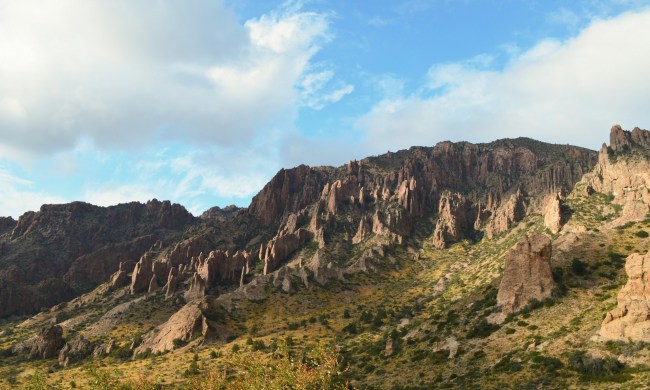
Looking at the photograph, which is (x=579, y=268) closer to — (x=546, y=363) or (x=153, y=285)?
(x=546, y=363)

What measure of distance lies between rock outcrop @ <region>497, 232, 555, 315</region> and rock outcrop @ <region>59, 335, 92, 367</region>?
377ft

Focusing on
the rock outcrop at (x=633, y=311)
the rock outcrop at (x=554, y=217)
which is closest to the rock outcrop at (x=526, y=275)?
the rock outcrop at (x=633, y=311)

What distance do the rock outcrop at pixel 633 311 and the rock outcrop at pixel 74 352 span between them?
12865 centimetres

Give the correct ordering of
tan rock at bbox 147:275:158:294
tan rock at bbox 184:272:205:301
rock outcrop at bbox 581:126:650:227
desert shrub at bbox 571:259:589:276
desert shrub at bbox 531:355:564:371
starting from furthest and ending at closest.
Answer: tan rock at bbox 147:275:158:294, tan rock at bbox 184:272:205:301, rock outcrop at bbox 581:126:650:227, desert shrub at bbox 571:259:589:276, desert shrub at bbox 531:355:564:371

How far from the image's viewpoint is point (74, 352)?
407 ft

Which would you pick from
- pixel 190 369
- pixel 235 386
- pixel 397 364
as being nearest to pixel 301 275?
pixel 190 369

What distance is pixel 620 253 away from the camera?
240 feet

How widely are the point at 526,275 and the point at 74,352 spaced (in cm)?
12266

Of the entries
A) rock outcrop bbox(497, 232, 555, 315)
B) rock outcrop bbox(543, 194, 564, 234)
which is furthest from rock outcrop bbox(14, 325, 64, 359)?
rock outcrop bbox(543, 194, 564, 234)

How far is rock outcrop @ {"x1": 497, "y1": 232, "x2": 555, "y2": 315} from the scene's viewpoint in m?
66.2

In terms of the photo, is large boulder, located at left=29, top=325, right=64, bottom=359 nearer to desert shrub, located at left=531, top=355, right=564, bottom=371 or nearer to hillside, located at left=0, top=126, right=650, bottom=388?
hillside, located at left=0, top=126, right=650, bottom=388

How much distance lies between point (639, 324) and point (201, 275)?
165m

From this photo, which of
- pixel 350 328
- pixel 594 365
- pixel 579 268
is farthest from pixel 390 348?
pixel 350 328

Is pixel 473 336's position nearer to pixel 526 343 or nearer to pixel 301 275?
pixel 526 343
